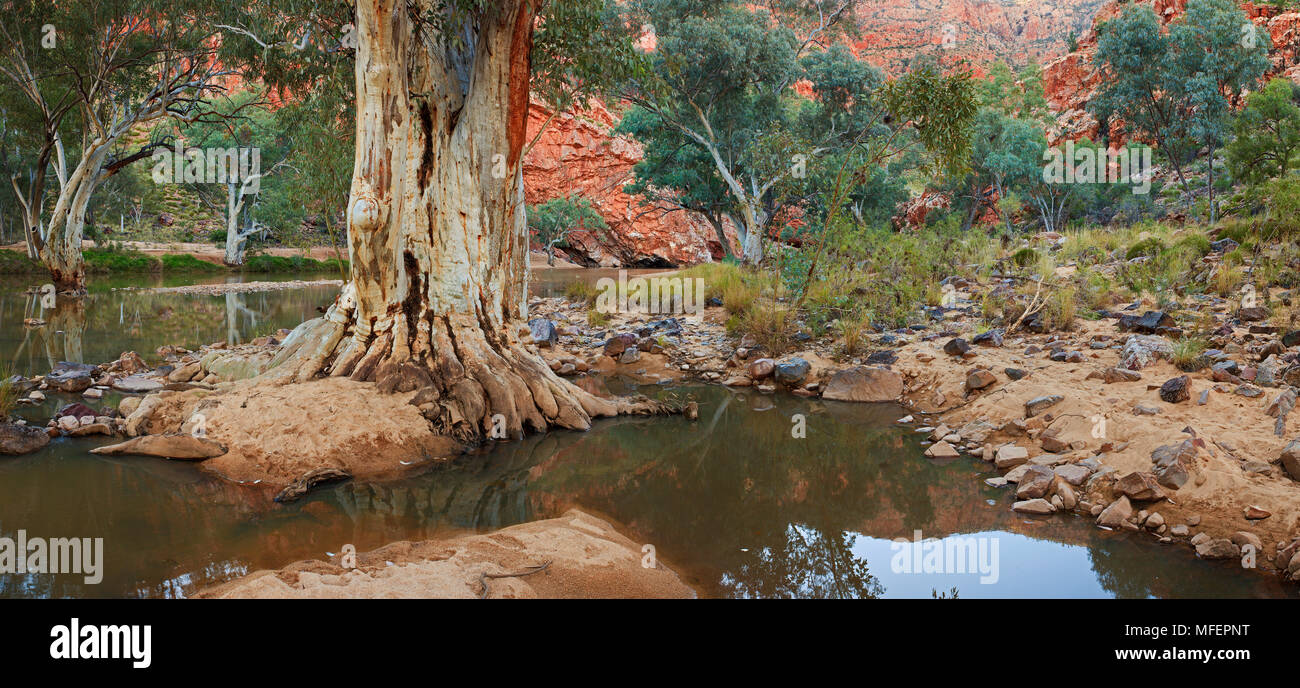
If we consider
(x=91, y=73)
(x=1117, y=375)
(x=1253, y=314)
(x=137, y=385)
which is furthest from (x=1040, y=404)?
(x=91, y=73)

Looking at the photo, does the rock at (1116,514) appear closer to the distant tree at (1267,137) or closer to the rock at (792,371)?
the rock at (792,371)

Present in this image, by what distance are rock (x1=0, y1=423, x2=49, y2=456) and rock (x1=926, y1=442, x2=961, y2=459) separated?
739 cm

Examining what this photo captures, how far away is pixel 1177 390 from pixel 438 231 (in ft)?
21.4

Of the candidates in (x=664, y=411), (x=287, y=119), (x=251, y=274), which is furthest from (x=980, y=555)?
(x=251, y=274)

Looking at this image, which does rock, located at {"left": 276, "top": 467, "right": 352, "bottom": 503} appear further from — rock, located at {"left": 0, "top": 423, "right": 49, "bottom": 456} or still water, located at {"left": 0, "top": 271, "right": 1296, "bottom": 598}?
rock, located at {"left": 0, "top": 423, "right": 49, "bottom": 456}

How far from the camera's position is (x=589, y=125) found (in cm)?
5109

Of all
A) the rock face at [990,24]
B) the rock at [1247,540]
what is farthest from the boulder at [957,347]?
the rock face at [990,24]

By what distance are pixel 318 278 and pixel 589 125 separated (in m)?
26.5


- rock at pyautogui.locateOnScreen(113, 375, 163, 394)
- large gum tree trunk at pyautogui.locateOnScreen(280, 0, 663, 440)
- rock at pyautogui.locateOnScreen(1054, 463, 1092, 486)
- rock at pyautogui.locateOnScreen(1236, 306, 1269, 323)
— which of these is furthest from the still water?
rock at pyautogui.locateOnScreen(1236, 306, 1269, 323)

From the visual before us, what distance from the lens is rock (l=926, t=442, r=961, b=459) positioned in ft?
20.0

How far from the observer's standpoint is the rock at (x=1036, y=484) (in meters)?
5.00

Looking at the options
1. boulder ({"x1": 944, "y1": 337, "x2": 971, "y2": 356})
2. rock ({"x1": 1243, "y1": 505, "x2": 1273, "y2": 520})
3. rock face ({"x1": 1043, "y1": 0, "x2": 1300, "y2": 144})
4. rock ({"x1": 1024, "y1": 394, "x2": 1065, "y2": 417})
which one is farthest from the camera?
rock face ({"x1": 1043, "y1": 0, "x2": 1300, "y2": 144})

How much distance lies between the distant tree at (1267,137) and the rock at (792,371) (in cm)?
1243
